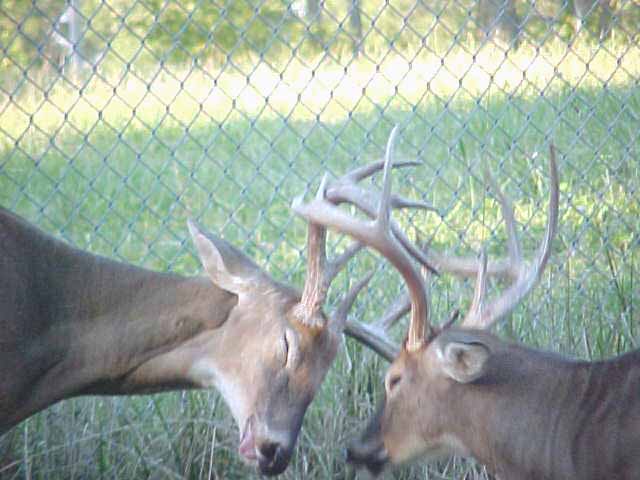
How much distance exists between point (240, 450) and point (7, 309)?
98 cm

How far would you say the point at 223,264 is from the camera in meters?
4.94

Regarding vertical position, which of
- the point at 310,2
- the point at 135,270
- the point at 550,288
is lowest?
the point at 135,270

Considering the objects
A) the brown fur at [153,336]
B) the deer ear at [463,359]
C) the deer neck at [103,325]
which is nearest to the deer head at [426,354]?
the deer ear at [463,359]

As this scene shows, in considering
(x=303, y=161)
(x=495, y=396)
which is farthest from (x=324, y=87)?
(x=495, y=396)

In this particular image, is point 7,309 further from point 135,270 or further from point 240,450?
point 240,450

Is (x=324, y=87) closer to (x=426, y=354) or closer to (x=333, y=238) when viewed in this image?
(x=333, y=238)

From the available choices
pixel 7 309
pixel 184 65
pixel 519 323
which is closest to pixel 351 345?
pixel 519 323

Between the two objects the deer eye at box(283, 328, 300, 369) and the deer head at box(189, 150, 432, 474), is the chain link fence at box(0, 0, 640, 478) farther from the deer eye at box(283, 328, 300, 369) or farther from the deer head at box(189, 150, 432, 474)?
the deer eye at box(283, 328, 300, 369)

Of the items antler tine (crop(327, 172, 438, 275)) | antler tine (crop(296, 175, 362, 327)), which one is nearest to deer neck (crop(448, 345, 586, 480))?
antler tine (crop(327, 172, 438, 275))

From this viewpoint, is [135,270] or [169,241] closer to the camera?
[135,270]

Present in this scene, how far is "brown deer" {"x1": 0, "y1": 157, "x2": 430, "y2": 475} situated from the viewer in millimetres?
4816

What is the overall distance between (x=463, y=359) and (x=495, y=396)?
7.8 inches

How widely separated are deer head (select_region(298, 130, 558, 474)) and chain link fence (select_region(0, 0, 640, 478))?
1.39ft

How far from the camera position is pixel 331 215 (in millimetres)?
4617
